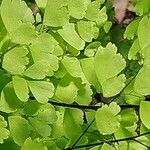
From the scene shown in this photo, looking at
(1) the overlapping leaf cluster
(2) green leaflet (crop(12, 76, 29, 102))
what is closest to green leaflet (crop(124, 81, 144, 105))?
(1) the overlapping leaf cluster

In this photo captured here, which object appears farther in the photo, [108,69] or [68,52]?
[68,52]

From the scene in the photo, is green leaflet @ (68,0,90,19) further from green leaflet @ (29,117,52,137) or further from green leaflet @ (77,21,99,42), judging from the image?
green leaflet @ (29,117,52,137)

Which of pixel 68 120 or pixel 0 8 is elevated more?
pixel 0 8

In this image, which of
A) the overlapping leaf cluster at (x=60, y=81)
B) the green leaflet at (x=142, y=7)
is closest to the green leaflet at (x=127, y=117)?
the overlapping leaf cluster at (x=60, y=81)

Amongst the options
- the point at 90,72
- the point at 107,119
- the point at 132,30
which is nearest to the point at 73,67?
the point at 90,72

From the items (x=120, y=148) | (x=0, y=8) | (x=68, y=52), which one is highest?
(x=0, y=8)

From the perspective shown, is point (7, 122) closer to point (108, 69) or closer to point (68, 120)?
point (68, 120)

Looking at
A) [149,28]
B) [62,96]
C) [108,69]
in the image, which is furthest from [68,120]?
[149,28]
